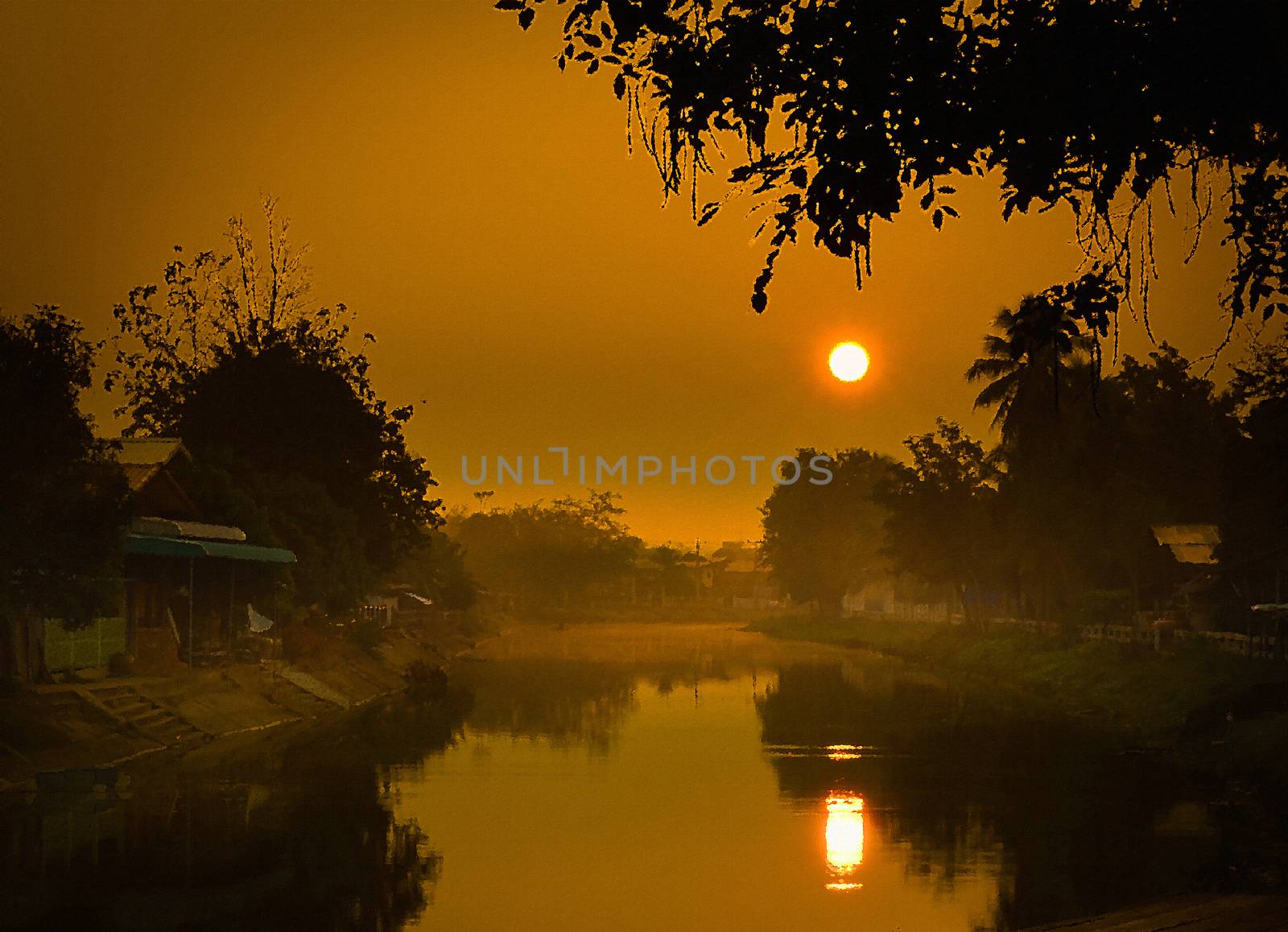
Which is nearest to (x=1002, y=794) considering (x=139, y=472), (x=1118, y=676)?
(x=1118, y=676)

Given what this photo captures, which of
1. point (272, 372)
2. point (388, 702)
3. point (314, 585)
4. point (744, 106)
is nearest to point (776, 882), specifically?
point (744, 106)

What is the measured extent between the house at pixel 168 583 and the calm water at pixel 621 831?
5139 mm

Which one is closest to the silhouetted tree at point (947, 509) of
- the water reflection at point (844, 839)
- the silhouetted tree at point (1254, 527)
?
the silhouetted tree at point (1254, 527)

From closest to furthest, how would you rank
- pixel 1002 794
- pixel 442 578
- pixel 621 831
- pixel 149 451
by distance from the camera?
pixel 621 831
pixel 1002 794
pixel 149 451
pixel 442 578

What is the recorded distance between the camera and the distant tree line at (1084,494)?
59.9m

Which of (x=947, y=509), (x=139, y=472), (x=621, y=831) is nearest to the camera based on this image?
(x=621, y=831)

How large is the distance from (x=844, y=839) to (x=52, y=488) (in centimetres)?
1787

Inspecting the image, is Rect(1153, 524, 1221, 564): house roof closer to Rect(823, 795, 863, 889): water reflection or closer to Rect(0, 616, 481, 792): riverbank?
Rect(0, 616, 481, 792): riverbank

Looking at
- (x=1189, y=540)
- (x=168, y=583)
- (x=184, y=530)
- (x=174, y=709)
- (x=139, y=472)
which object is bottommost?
(x=174, y=709)

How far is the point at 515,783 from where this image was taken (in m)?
32.6

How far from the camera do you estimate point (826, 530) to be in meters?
137

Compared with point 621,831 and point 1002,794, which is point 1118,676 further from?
point 621,831

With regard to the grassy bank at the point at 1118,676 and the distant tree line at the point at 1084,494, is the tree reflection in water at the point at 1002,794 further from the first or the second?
the distant tree line at the point at 1084,494

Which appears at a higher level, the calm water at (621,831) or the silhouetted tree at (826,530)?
the silhouetted tree at (826,530)
